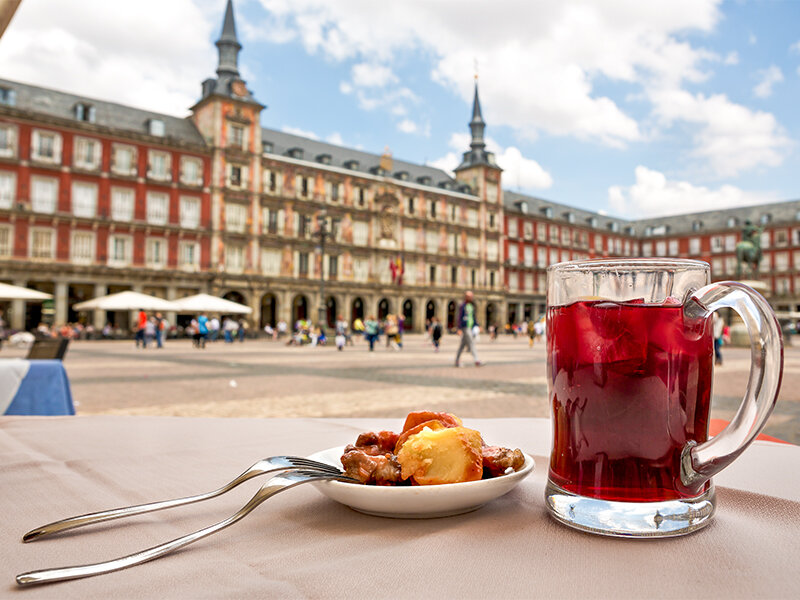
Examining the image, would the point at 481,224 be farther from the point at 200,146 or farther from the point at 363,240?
the point at 200,146

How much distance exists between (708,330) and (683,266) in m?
0.10

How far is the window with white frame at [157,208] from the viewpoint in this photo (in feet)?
102

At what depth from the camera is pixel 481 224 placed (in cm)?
4647

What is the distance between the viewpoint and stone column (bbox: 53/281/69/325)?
27.9m

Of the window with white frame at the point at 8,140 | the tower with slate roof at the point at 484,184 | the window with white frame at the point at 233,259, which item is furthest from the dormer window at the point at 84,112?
the tower with slate roof at the point at 484,184

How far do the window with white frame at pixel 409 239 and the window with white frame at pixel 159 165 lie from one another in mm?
16754

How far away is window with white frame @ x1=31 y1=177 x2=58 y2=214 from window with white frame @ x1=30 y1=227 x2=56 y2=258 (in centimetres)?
103

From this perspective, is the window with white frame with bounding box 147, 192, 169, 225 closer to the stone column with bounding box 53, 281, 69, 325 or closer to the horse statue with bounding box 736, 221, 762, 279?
the stone column with bounding box 53, 281, 69, 325

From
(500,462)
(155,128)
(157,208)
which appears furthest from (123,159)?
(500,462)

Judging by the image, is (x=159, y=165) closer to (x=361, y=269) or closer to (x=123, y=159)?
(x=123, y=159)

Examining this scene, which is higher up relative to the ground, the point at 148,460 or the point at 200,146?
the point at 200,146

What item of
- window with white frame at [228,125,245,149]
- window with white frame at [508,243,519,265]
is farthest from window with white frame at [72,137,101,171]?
window with white frame at [508,243,519,265]

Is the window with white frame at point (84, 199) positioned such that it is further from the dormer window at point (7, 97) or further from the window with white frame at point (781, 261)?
the window with white frame at point (781, 261)

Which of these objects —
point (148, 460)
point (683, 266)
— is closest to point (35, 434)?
point (148, 460)
